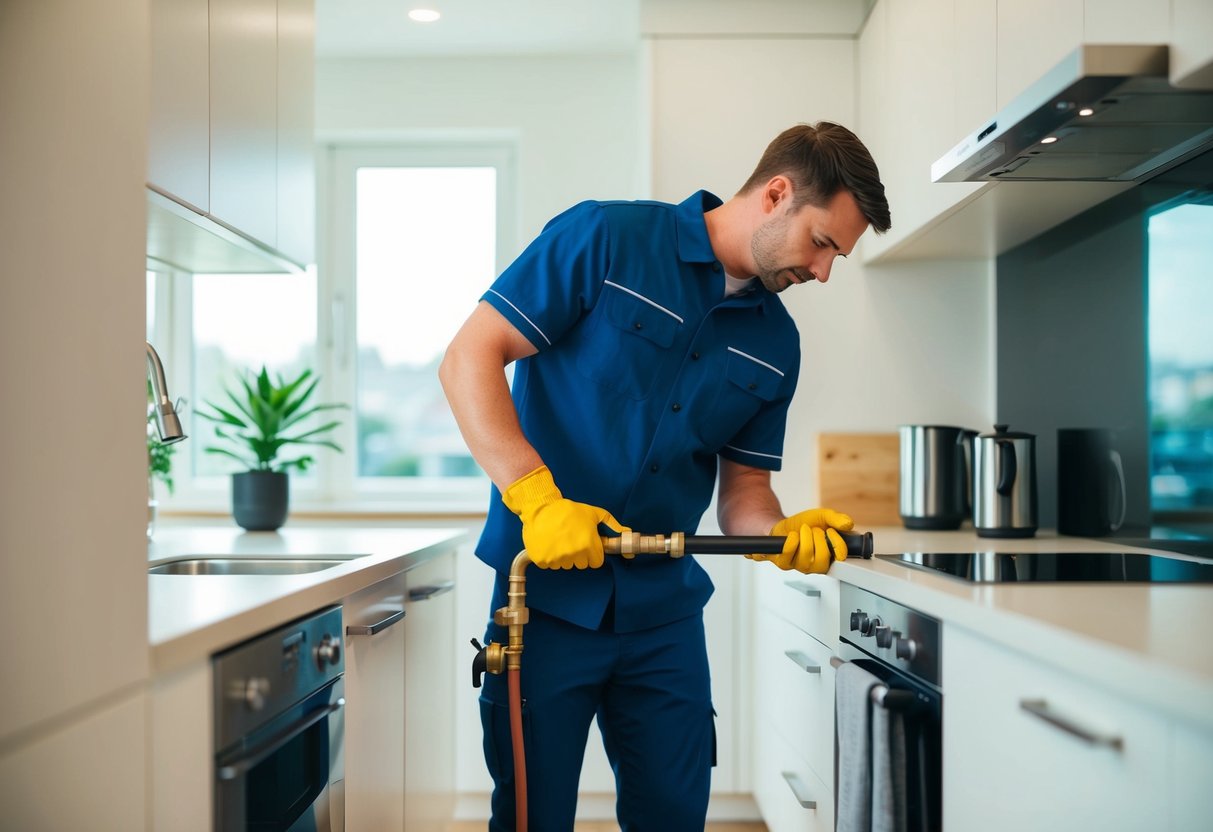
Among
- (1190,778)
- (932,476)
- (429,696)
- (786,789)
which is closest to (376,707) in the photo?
(429,696)

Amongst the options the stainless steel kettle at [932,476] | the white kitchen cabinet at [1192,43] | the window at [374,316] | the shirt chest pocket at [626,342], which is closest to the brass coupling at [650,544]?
the shirt chest pocket at [626,342]

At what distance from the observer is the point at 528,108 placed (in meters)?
3.13

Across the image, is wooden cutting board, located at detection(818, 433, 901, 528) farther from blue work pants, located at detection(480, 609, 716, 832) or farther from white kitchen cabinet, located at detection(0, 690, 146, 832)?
white kitchen cabinet, located at detection(0, 690, 146, 832)

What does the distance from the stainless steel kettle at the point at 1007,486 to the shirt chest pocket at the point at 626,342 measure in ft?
3.05

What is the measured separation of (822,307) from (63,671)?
84.4 inches

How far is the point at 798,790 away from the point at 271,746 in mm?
1247

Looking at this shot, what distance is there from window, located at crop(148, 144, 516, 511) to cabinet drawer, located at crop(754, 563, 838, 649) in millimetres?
1135

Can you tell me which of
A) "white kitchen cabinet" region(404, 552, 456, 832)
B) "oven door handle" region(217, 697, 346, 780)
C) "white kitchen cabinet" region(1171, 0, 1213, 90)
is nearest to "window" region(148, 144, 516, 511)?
"white kitchen cabinet" region(404, 552, 456, 832)

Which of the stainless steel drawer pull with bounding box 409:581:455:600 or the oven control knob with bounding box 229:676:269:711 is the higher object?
the oven control knob with bounding box 229:676:269:711

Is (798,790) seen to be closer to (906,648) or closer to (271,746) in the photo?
(906,648)

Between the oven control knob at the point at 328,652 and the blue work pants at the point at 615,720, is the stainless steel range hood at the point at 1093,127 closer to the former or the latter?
the blue work pants at the point at 615,720

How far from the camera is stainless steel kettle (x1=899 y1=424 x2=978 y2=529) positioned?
7.78 feet

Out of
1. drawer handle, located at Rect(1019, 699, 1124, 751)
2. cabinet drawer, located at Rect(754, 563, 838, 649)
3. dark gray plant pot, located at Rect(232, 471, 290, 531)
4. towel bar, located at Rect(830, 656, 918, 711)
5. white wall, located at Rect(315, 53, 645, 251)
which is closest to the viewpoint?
drawer handle, located at Rect(1019, 699, 1124, 751)

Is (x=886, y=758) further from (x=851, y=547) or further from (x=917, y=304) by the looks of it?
(x=917, y=304)
